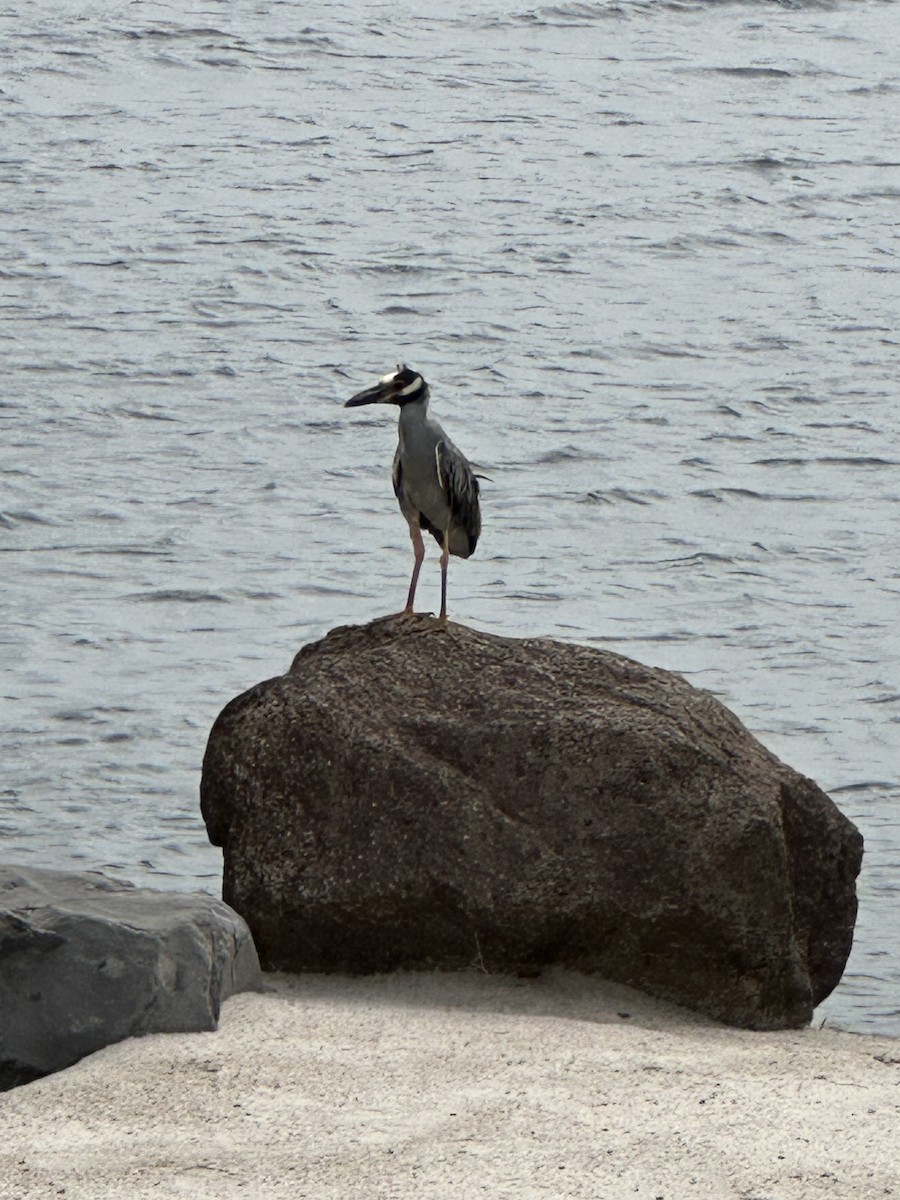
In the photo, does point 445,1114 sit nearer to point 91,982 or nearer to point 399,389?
point 91,982

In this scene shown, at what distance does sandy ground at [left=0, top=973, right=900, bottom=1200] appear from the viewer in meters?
5.87

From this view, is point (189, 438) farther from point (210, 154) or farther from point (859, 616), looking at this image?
point (210, 154)

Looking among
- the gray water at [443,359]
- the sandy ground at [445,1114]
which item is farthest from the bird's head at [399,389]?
the gray water at [443,359]

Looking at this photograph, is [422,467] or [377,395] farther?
[422,467]

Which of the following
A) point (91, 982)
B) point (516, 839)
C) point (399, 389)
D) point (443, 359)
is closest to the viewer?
point (91, 982)

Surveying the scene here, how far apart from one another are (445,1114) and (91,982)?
1317 millimetres

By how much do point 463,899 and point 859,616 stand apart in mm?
9052

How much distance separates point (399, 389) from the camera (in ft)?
29.9

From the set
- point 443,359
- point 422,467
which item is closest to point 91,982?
point 422,467

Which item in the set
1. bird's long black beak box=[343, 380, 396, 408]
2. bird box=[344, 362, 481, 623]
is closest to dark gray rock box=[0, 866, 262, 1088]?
bird box=[344, 362, 481, 623]

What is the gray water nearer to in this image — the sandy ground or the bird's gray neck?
the sandy ground

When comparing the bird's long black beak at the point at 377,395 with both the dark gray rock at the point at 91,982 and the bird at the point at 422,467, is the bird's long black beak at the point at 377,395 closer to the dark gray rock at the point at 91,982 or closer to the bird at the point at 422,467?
the bird at the point at 422,467

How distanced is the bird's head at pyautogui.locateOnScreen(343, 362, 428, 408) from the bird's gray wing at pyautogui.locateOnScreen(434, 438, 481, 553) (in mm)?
241

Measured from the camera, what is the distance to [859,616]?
16375 mm
